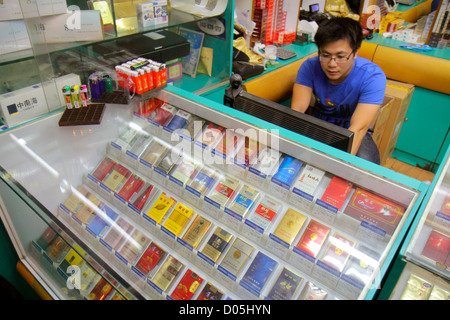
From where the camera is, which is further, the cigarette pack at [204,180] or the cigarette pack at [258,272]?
the cigarette pack at [204,180]

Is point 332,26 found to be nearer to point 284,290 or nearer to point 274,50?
point 274,50

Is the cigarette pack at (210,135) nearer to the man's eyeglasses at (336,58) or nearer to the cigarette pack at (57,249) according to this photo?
the cigarette pack at (57,249)

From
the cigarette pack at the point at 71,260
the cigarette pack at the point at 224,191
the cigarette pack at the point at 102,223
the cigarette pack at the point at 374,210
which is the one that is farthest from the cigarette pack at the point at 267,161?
the cigarette pack at the point at 71,260

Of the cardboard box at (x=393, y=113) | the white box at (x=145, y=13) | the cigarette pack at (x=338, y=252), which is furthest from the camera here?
the cardboard box at (x=393, y=113)

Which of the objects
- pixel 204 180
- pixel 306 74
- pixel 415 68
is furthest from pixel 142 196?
pixel 415 68

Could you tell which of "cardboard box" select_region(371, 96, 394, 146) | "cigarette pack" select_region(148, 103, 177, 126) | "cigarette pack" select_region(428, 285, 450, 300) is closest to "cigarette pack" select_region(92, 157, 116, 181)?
"cigarette pack" select_region(148, 103, 177, 126)

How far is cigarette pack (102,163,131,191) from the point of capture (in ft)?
5.54

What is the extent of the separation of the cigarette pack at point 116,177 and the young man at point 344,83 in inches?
57.6

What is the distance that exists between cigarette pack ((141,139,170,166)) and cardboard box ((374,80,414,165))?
231 cm

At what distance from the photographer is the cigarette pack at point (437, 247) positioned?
3.63 ft

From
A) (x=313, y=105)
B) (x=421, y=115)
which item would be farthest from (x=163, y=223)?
(x=421, y=115)

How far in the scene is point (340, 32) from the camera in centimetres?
215

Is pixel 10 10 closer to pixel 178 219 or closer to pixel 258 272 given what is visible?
pixel 178 219

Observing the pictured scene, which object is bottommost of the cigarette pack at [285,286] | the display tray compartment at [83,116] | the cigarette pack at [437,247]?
the cigarette pack at [285,286]
